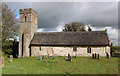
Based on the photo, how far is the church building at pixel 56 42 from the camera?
1919 cm

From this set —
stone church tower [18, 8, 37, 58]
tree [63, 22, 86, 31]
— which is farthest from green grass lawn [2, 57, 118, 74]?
tree [63, 22, 86, 31]

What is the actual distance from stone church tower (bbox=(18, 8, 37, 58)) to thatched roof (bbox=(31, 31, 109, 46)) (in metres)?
1.39

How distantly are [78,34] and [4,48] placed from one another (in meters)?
15.5

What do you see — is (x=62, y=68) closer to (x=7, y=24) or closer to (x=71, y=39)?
(x=71, y=39)

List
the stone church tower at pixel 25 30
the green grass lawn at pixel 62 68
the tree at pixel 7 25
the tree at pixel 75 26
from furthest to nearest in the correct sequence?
1. the tree at pixel 75 26
2. the stone church tower at pixel 25 30
3. the tree at pixel 7 25
4. the green grass lawn at pixel 62 68

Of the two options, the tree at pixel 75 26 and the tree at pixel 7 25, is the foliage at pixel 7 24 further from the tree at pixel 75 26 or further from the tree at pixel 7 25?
the tree at pixel 75 26

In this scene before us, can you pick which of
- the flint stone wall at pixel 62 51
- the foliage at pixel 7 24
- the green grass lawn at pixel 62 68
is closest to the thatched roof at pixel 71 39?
the flint stone wall at pixel 62 51

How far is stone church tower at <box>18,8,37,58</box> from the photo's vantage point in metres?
20.8

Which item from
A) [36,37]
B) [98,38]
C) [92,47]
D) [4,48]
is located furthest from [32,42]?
[98,38]

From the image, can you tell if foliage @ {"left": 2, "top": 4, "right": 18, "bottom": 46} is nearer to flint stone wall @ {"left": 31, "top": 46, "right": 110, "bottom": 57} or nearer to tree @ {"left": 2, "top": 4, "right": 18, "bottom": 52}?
tree @ {"left": 2, "top": 4, "right": 18, "bottom": 52}

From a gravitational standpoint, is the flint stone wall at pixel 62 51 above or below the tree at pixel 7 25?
below

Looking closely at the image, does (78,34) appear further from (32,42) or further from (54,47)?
(32,42)

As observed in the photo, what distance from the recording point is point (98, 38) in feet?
65.3

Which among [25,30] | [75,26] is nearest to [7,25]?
[25,30]
